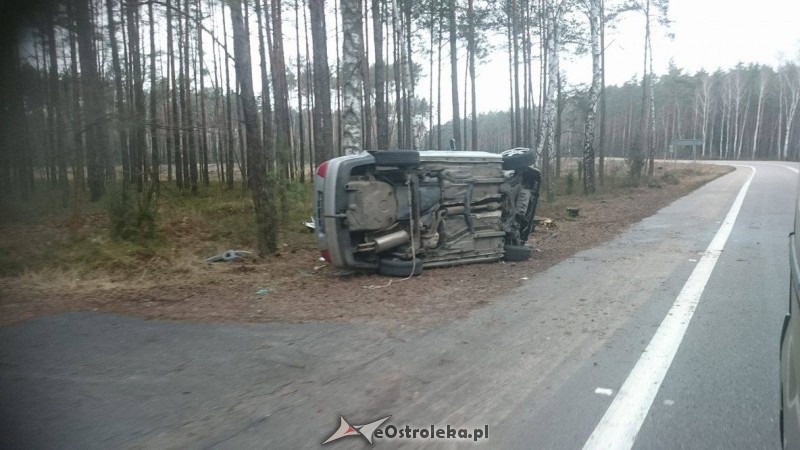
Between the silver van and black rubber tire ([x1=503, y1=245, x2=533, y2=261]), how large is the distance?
0.02 metres

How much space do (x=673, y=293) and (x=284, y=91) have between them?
2237cm

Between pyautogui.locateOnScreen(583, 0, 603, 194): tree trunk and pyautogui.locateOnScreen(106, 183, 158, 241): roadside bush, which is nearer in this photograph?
pyautogui.locateOnScreen(106, 183, 158, 241): roadside bush

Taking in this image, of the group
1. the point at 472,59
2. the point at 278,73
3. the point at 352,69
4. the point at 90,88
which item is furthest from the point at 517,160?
the point at 472,59

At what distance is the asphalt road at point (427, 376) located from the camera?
141 inches

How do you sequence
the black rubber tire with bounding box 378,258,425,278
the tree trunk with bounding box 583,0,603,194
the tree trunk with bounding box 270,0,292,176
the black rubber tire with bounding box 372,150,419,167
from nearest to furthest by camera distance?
the black rubber tire with bounding box 372,150,419,167 → the black rubber tire with bounding box 378,258,425,278 → the tree trunk with bounding box 270,0,292,176 → the tree trunk with bounding box 583,0,603,194

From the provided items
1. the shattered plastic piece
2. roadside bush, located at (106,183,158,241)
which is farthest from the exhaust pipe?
roadside bush, located at (106,183,158,241)

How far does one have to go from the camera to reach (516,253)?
371 inches

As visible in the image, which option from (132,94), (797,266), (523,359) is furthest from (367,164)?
(132,94)

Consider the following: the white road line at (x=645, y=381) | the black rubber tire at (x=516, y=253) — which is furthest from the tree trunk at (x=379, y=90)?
the white road line at (x=645, y=381)

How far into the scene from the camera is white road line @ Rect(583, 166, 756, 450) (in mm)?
3486

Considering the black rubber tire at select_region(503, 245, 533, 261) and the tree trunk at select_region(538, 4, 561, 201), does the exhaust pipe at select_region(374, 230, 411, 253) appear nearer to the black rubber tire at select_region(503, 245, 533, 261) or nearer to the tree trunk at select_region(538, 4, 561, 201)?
the black rubber tire at select_region(503, 245, 533, 261)

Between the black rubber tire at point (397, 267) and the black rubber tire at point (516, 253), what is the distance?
184 centimetres

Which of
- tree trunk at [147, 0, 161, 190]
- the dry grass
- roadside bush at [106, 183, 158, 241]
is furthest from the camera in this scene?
tree trunk at [147, 0, 161, 190]

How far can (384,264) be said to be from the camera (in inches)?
330
